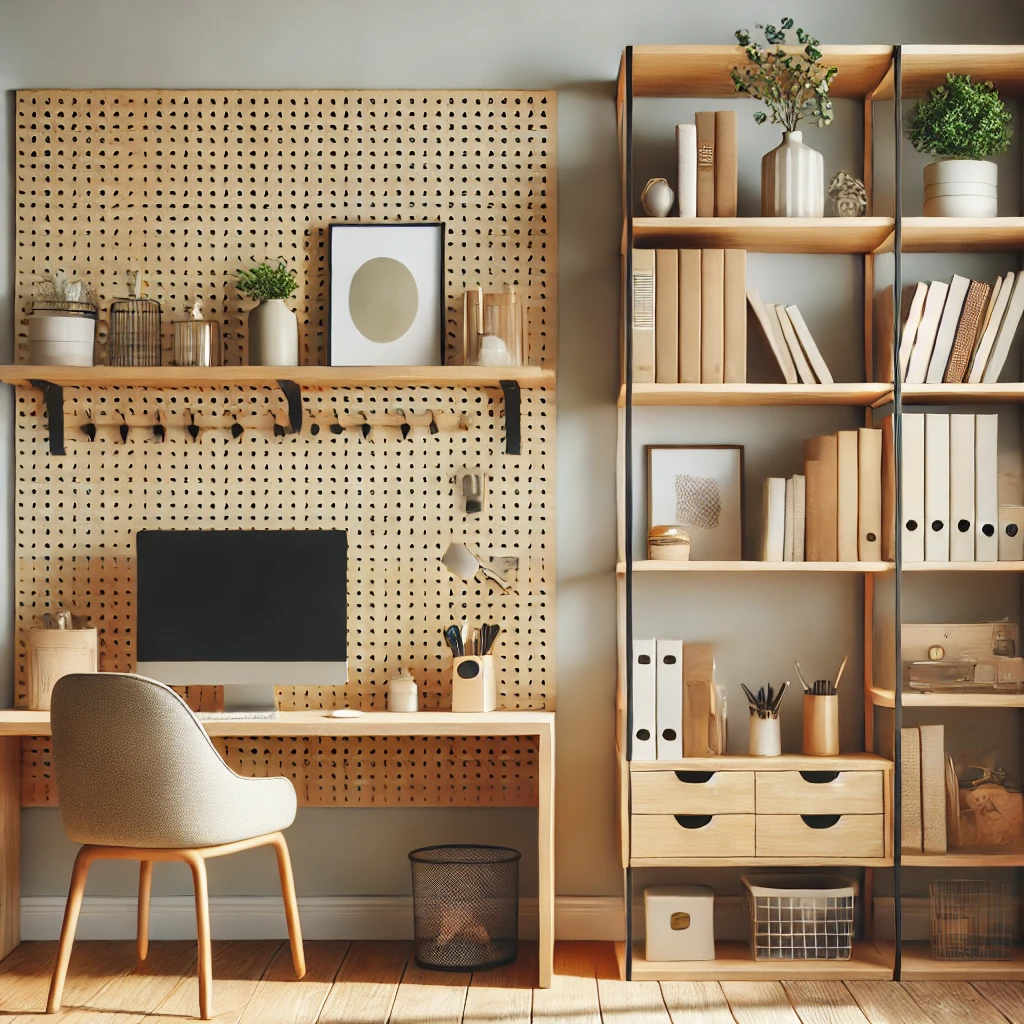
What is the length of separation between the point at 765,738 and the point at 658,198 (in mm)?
1482

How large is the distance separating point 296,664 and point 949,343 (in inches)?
78.0

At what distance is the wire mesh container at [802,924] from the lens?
297cm

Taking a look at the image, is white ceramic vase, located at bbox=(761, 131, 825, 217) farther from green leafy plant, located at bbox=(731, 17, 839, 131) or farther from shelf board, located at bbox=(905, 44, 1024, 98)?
shelf board, located at bbox=(905, 44, 1024, 98)

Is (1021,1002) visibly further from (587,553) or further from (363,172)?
(363,172)

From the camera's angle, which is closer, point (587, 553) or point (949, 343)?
point (949, 343)

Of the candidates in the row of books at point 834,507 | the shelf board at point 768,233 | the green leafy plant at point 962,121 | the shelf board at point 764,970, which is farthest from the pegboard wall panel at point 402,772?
the green leafy plant at point 962,121

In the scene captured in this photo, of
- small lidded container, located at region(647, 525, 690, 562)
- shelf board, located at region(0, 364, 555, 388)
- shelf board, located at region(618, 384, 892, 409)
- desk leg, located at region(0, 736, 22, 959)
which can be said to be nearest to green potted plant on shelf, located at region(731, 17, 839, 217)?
shelf board, located at region(618, 384, 892, 409)

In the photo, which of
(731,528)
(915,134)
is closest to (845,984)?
(731,528)

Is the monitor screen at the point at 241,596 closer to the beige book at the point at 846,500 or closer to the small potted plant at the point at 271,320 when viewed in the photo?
the small potted plant at the point at 271,320

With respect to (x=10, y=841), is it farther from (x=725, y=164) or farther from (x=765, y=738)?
(x=725, y=164)

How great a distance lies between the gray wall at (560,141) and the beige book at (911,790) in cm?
35

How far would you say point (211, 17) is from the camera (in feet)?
10.8

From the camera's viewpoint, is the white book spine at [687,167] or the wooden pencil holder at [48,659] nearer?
the white book spine at [687,167]

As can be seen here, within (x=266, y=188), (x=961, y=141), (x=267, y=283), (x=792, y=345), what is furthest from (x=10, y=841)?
(x=961, y=141)
